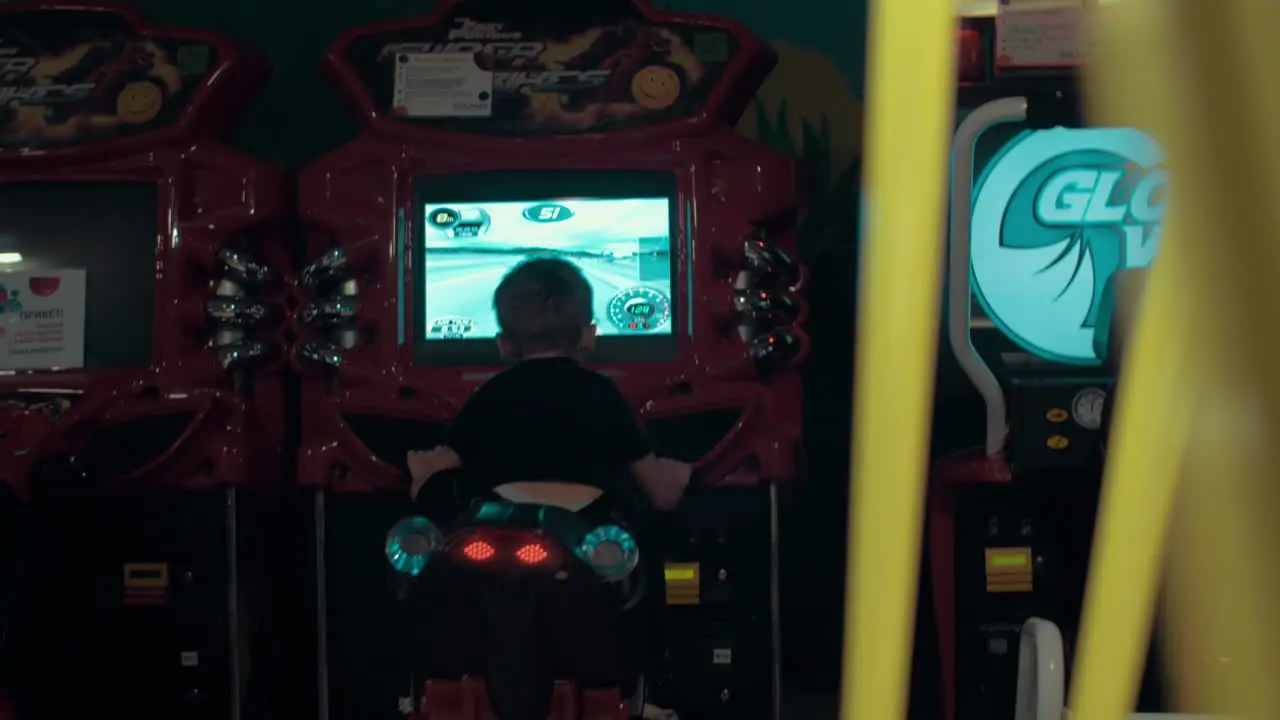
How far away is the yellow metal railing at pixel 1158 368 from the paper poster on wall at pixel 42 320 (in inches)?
99.7

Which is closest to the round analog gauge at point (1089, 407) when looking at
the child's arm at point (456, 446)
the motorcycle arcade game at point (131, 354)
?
the child's arm at point (456, 446)

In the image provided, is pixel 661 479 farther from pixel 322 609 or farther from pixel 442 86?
pixel 442 86

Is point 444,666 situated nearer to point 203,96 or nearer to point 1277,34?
point 203,96

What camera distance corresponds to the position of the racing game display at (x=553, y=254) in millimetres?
2742

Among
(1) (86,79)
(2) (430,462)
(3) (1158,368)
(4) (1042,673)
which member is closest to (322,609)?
(2) (430,462)

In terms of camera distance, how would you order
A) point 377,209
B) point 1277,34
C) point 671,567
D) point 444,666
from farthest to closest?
point 377,209, point 671,567, point 444,666, point 1277,34

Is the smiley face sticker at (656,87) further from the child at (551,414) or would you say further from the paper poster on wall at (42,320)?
the paper poster on wall at (42,320)

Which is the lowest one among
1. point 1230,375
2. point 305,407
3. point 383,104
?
point 305,407

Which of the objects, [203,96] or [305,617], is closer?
[203,96]

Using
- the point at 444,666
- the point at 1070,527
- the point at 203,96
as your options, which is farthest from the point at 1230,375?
the point at 203,96

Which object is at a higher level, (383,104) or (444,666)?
(383,104)

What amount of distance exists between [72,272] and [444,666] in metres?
1.44

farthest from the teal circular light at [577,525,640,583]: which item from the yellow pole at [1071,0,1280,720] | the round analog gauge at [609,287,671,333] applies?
the yellow pole at [1071,0,1280,720]

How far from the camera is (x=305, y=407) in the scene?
9.00 ft
